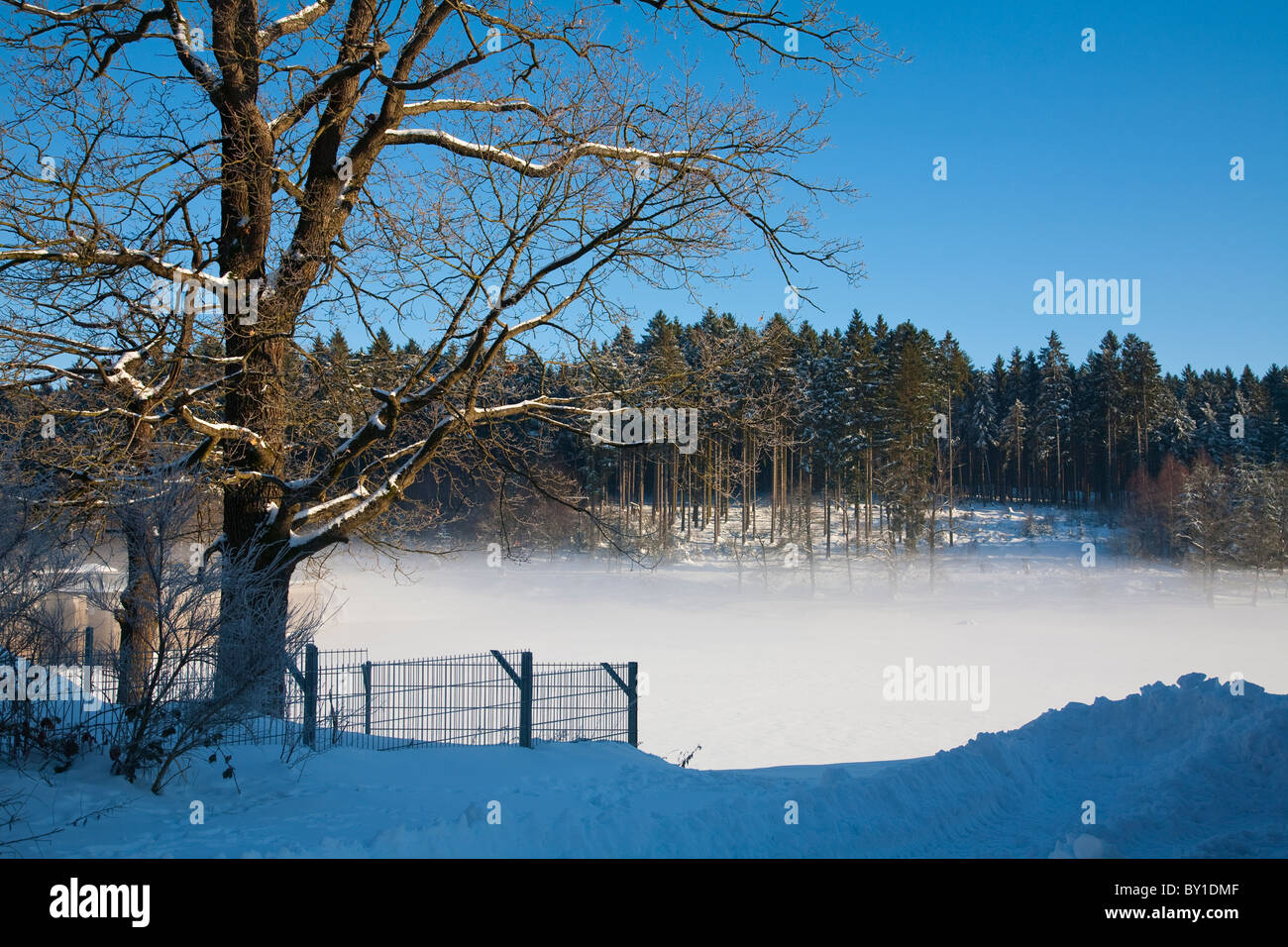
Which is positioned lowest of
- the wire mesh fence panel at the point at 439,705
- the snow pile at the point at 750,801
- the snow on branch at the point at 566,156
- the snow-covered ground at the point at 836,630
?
the snow-covered ground at the point at 836,630

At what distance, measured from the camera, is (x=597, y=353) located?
11055 mm

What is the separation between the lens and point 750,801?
855cm

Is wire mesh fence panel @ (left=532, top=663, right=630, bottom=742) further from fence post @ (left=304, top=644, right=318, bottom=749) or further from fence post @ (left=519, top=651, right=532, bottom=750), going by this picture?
fence post @ (left=304, top=644, right=318, bottom=749)

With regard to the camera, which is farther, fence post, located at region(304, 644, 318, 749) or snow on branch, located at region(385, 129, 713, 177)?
fence post, located at region(304, 644, 318, 749)

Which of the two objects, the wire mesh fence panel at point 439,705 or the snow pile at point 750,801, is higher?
the snow pile at point 750,801

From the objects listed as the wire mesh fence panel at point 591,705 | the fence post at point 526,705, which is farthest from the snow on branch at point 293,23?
the wire mesh fence panel at point 591,705

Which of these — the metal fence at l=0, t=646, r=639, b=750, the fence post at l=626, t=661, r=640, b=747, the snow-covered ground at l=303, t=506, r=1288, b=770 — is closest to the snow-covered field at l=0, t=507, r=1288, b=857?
the snow-covered ground at l=303, t=506, r=1288, b=770

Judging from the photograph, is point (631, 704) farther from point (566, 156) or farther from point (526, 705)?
point (566, 156)

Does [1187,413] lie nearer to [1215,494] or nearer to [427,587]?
[1215,494]

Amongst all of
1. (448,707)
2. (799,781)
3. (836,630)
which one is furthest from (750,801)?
(836,630)

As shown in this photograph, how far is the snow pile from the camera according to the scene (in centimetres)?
613

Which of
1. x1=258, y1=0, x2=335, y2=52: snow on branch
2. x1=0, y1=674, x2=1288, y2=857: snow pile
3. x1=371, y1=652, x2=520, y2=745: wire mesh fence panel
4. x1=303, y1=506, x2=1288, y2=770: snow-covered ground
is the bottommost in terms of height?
x1=303, y1=506, x2=1288, y2=770: snow-covered ground

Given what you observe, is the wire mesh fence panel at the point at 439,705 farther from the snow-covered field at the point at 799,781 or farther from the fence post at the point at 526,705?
the snow-covered field at the point at 799,781

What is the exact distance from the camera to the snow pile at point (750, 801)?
241 inches
